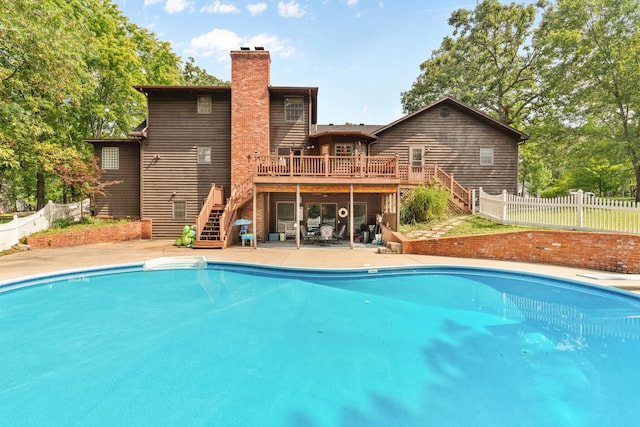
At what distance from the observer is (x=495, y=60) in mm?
22812

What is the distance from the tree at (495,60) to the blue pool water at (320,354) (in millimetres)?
21094

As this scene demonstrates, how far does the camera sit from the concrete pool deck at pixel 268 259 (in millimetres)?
7360

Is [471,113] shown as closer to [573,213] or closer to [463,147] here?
[463,147]

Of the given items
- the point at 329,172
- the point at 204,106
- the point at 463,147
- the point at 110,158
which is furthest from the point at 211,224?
the point at 463,147

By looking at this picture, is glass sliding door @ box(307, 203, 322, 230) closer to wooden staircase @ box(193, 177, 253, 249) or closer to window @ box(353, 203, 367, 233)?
window @ box(353, 203, 367, 233)

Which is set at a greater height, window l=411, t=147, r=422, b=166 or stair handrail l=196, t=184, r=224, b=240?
window l=411, t=147, r=422, b=166

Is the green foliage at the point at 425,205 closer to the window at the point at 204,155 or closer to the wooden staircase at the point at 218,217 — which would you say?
the wooden staircase at the point at 218,217

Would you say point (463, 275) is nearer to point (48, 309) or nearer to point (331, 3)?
point (48, 309)

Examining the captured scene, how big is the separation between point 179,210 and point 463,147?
53.7 feet

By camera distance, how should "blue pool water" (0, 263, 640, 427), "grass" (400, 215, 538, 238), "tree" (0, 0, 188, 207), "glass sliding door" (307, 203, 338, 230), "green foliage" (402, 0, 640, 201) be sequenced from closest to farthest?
1. "blue pool water" (0, 263, 640, 427)
2. "grass" (400, 215, 538, 238)
3. "tree" (0, 0, 188, 207)
4. "glass sliding door" (307, 203, 338, 230)
5. "green foliage" (402, 0, 640, 201)

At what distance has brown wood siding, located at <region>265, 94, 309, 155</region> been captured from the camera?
15188 millimetres

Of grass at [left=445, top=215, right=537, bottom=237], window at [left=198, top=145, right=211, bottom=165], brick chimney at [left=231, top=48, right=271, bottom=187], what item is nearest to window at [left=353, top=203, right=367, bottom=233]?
grass at [left=445, top=215, right=537, bottom=237]

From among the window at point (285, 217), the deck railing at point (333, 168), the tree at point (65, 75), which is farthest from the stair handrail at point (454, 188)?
the tree at point (65, 75)

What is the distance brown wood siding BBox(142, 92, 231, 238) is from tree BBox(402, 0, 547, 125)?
66.2 feet
